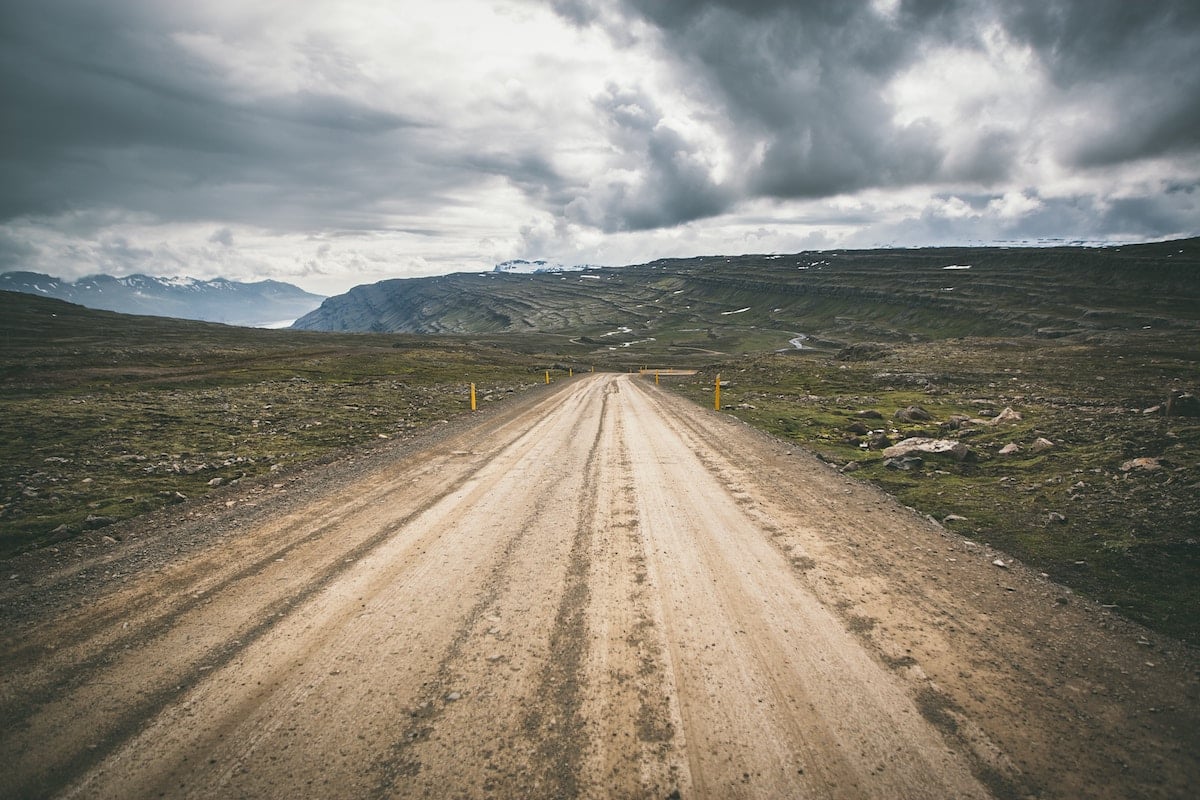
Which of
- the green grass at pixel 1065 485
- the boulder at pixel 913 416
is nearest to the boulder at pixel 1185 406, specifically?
the green grass at pixel 1065 485

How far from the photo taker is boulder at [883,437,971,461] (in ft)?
42.8

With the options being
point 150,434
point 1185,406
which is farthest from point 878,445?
point 150,434

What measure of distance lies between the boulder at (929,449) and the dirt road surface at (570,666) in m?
5.22

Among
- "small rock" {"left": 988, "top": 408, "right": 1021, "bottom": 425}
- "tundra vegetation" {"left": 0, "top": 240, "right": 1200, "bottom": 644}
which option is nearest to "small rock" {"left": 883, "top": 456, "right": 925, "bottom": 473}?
"tundra vegetation" {"left": 0, "top": 240, "right": 1200, "bottom": 644}

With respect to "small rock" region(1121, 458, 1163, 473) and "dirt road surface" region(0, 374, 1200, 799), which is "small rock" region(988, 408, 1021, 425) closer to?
"small rock" region(1121, 458, 1163, 473)

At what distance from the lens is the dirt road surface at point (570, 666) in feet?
12.3

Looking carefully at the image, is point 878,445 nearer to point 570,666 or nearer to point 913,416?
point 913,416

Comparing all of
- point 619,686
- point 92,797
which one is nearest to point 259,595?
point 92,797

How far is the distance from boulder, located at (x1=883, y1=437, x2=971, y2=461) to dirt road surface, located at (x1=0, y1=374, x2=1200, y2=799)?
5.22 meters

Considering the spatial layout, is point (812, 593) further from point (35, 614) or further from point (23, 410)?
point (23, 410)

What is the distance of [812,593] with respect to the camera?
6430mm

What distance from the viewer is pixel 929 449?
1338 centimetres

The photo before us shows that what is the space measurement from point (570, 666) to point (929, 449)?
1255 centimetres

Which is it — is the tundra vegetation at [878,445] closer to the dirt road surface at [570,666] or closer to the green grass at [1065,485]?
the green grass at [1065,485]
